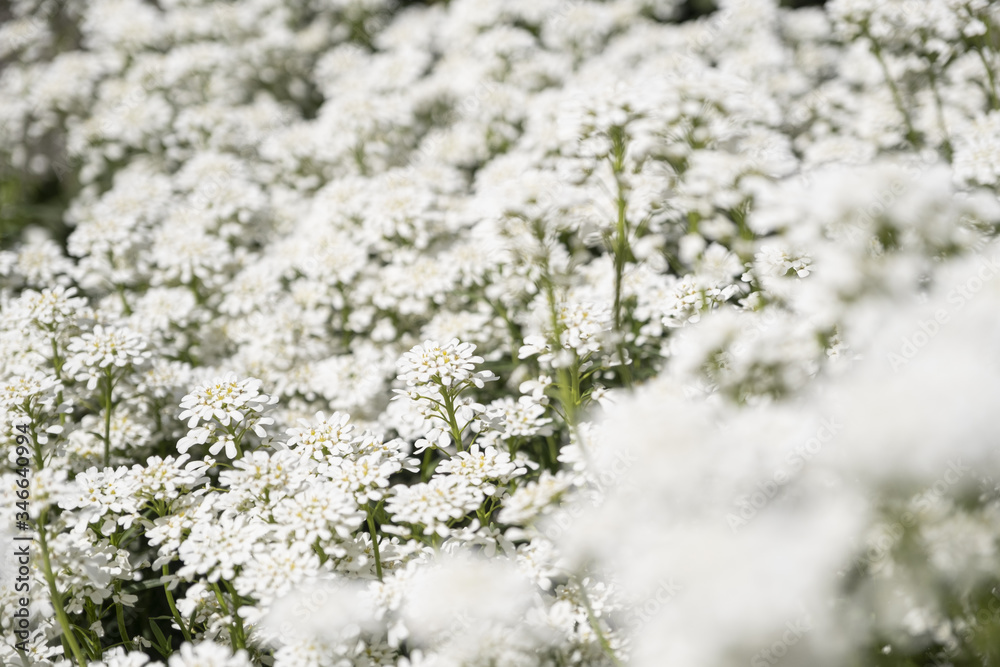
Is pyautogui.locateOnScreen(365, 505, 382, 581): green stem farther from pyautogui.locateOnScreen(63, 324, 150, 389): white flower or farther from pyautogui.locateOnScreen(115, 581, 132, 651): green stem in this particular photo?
pyautogui.locateOnScreen(63, 324, 150, 389): white flower

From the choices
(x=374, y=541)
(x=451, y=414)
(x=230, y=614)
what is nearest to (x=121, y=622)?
(x=230, y=614)

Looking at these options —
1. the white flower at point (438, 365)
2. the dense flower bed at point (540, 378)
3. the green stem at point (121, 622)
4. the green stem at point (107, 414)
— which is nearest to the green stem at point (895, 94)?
the dense flower bed at point (540, 378)

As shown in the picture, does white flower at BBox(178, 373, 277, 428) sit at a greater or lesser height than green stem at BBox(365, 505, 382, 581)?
greater

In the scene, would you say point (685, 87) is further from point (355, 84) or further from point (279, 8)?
point (279, 8)

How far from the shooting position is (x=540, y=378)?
106 inches

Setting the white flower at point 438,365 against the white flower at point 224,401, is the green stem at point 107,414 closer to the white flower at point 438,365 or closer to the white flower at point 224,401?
the white flower at point 224,401

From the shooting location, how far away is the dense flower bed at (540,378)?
149 centimetres

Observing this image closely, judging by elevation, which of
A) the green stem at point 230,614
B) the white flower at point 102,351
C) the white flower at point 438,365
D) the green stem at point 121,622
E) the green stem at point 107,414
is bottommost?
the green stem at point 121,622

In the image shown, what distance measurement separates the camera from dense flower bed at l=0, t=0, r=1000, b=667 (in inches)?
58.8

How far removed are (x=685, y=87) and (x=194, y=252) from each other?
278 centimetres

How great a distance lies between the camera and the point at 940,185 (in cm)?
171

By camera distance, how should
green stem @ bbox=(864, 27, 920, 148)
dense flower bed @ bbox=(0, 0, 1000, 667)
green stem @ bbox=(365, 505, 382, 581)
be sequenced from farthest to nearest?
green stem @ bbox=(864, 27, 920, 148), green stem @ bbox=(365, 505, 382, 581), dense flower bed @ bbox=(0, 0, 1000, 667)

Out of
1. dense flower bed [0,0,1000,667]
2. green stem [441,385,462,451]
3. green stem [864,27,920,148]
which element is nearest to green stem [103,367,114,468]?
dense flower bed [0,0,1000,667]

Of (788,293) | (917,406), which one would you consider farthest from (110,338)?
(917,406)
